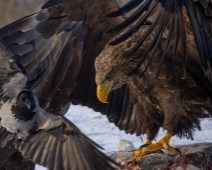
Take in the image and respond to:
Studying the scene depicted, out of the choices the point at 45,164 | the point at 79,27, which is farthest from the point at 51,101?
the point at 45,164

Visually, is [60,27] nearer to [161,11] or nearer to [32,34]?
[32,34]

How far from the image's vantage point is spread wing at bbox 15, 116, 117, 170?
3.75 metres

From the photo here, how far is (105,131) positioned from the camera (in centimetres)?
661

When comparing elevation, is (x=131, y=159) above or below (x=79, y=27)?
below

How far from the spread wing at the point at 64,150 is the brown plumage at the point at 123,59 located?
673 millimetres

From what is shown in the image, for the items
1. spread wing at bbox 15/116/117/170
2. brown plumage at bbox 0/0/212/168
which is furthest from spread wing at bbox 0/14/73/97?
spread wing at bbox 15/116/117/170

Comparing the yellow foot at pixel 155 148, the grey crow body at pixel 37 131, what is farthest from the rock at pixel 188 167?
the grey crow body at pixel 37 131

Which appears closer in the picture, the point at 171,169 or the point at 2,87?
the point at 2,87

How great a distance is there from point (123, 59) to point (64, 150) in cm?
97

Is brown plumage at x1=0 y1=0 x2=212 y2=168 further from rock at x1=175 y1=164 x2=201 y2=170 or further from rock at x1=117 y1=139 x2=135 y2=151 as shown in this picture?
rock at x1=117 y1=139 x2=135 y2=151

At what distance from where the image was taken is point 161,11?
406cm

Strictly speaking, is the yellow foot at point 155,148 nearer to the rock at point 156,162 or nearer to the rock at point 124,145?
the rock at point 156,162

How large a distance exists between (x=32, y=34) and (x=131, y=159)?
1259mm

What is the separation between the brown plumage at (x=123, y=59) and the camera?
4.12m
